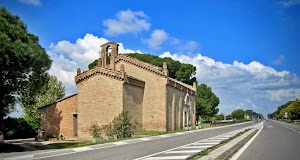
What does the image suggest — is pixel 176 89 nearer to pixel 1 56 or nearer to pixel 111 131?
pixel 111 131

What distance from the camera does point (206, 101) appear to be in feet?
268

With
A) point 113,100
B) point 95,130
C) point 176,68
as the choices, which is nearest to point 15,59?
point 95,130

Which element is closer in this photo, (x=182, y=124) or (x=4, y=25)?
(x=4, y=25)

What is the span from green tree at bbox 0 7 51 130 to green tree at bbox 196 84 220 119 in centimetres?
5485

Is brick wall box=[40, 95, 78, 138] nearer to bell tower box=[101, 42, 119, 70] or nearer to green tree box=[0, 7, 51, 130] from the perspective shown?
bell tower box=[101, 42, 119, 70]

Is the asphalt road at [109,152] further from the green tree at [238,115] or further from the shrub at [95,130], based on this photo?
the green tree at [238,115]

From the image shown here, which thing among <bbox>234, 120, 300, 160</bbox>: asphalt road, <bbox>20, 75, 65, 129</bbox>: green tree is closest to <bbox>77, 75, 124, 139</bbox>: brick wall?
<bbox>20, 75, 65, 129</bbox>: green tree

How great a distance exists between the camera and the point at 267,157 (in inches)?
502

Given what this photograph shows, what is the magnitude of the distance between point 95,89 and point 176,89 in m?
14.0

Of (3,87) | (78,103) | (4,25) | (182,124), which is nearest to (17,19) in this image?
(4,25)

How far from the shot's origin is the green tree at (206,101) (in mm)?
77750

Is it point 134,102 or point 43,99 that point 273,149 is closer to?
point 134,102

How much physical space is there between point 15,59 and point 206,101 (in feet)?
211

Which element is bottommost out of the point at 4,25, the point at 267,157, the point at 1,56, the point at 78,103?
the point at 267,157
